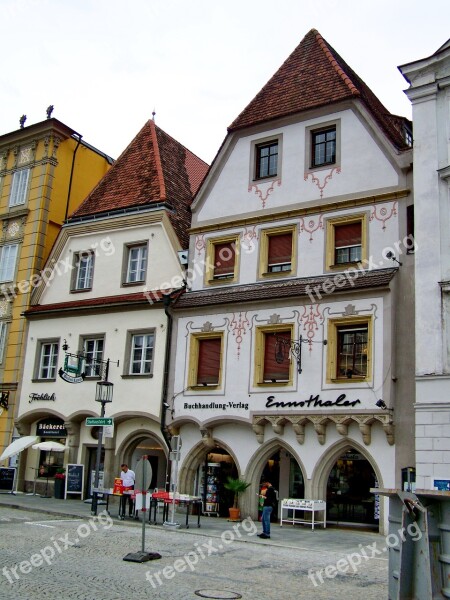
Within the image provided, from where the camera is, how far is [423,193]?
69.2ft

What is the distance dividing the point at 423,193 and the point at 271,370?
7.17 meters

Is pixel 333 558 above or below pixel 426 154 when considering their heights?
below

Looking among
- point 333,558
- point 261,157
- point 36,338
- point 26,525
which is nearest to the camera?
point 333,558

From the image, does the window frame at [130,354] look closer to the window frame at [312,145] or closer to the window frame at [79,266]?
the window frame at [79,266]

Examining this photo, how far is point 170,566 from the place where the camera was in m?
13.5

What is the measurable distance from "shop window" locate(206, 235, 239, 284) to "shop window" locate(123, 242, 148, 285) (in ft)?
10.5

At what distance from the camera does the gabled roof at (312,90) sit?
2452 cm

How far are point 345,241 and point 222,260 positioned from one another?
474 centimetres

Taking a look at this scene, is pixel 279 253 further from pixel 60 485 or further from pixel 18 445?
pixel 18 445

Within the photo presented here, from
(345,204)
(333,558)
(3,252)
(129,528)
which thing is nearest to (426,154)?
(345,204)

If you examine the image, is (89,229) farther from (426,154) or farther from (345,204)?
(426,154)

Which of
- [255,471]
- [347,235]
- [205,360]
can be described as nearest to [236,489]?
[255,471]

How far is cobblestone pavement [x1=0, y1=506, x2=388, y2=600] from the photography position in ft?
36.5

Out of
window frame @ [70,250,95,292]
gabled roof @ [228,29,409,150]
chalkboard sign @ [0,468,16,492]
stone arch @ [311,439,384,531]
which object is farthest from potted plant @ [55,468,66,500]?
gabled roof @ [228,29,409,150]
